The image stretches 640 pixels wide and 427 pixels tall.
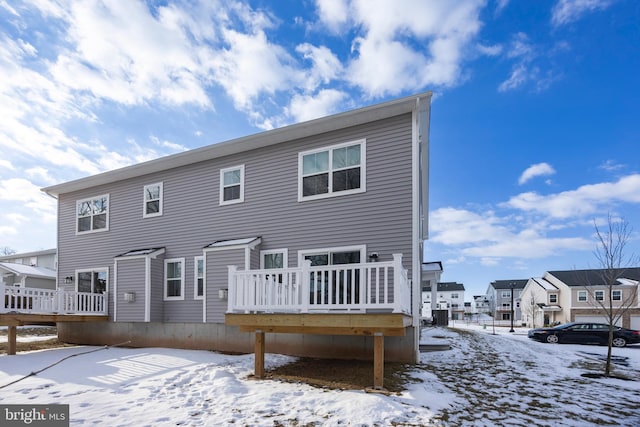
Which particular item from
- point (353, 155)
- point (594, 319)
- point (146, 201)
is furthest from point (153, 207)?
point (594, 319)

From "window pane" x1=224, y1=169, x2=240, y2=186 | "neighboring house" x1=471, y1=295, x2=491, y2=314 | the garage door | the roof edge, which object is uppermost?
the roof edge

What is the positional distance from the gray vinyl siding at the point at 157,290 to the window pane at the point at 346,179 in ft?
22.1

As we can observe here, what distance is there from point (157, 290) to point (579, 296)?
35.3 metres

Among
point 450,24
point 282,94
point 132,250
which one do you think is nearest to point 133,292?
point 132,250

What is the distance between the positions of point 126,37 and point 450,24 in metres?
8.96

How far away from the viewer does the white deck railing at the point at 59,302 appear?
11.3 meters

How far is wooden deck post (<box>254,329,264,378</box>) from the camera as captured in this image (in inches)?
278

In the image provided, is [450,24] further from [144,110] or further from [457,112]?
[144,110]

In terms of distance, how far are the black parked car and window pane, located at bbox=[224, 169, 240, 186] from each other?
1644 centimetres

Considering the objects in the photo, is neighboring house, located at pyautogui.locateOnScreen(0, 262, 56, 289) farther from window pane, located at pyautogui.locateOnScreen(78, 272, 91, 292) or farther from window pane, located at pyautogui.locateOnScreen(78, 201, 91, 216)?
window pane, located at pyautogui.locateOnScreen(78, 201, 91, 216)

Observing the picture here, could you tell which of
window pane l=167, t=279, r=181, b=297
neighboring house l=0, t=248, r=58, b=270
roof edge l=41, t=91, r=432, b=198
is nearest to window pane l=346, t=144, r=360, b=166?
roof edge l=41, t=91, r=432, b=198

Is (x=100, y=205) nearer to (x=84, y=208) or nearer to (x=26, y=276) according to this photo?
(x=84, y=208)

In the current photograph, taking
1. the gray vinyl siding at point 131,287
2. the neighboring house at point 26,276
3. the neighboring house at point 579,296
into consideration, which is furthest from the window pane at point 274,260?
the neighboring house at point 579,296

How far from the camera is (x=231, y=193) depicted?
1138cm
